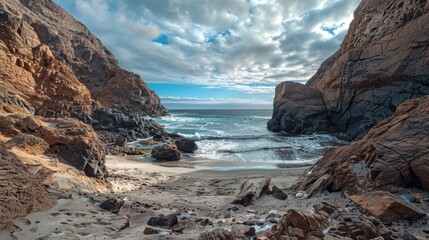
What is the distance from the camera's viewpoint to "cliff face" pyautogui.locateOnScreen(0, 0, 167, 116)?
5541 centimetres

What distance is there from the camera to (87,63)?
62.2 metres

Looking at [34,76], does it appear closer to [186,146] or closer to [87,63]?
[186,146]

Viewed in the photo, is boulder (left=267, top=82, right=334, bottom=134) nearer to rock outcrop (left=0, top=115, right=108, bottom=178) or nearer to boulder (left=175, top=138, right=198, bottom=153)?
boulder (left=175, top=138, right=198, bottom=153)

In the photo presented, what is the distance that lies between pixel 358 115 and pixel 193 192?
26.5 metres

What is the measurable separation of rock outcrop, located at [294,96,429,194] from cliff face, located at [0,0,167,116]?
48.6 metres

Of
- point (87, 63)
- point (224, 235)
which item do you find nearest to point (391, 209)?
point (224, 235)

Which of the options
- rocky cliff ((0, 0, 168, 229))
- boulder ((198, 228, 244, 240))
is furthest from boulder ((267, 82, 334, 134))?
boulder ((198, 228, 244, 240))

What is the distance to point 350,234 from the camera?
321 cm

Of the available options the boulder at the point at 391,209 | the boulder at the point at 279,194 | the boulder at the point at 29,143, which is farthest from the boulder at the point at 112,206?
the boulder at the point at 391,209

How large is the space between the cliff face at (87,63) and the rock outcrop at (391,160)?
4858cm

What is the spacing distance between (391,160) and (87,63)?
70.1m

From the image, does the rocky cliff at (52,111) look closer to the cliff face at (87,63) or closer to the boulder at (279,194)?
the cliff face at (87,63)

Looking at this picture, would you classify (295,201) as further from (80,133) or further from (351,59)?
(351,59)

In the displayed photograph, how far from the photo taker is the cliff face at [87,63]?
5541 cm
